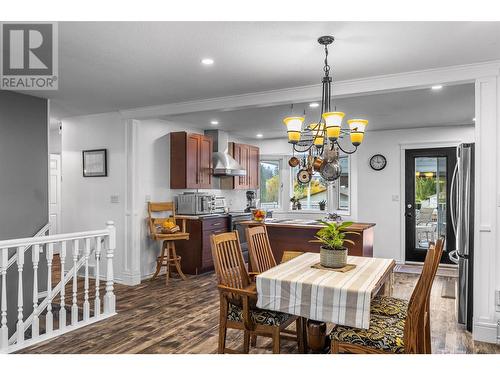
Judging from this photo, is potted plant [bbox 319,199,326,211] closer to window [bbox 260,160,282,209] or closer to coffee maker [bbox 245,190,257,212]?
window [bbox 260,160,282,209]

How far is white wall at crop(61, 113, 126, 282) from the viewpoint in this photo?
5500mm

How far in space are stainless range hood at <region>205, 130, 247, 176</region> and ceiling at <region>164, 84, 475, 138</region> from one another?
0.62 ft

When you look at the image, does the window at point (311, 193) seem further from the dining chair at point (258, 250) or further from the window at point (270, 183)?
the dining chair at point (258, 250)

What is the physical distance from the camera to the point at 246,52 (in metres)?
3.05

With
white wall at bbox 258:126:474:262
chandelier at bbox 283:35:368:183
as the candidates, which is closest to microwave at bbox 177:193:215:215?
chandelier at bbox 283:35:368:183

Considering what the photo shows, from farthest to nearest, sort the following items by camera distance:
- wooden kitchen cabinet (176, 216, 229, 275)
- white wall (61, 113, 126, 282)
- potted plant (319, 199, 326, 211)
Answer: potted plant (319, 199, 326, 211) → wooden kitchen cabinet (176, 216, 229, 275) → white wall (61, 113, 126, 282)

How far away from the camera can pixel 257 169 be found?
7.98m

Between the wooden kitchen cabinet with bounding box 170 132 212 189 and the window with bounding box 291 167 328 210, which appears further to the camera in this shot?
the window with bounding box 291 167 328 210

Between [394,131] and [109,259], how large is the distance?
17.5 feet

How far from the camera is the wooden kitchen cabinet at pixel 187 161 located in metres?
5.94

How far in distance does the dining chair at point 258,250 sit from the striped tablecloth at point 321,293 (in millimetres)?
513
